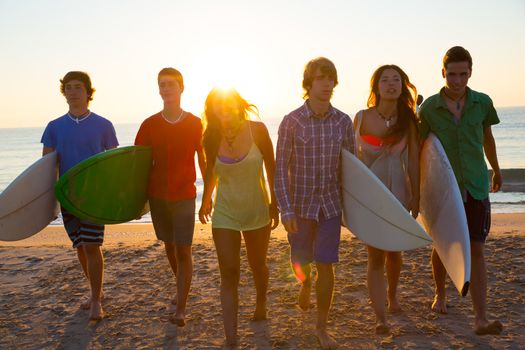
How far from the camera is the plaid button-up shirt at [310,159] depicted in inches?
114

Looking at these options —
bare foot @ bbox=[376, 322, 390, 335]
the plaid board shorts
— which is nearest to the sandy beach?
bare foot @ bbox=[376, 322, 390, 335]

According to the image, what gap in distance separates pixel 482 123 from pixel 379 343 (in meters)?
1.56

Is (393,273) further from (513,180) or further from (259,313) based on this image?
(513,180)

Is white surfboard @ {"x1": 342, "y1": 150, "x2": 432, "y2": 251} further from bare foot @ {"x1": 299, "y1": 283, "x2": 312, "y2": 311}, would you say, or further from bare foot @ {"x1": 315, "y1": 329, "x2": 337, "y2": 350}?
bare foot @ {"x1": 299, "y1": 283, "x2": 312, "y2": 311}

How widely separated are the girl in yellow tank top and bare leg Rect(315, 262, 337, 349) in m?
0.44

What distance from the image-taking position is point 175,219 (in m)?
3.46

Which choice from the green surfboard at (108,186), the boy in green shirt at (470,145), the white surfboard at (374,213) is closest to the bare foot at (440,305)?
the boy in green shirt at (470,145)

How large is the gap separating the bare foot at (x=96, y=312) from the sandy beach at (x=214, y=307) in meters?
0.08

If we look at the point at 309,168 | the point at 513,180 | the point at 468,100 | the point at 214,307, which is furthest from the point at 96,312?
the point at 513,180

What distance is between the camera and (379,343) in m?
3.08

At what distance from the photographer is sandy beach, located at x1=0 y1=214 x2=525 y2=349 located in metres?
3.20

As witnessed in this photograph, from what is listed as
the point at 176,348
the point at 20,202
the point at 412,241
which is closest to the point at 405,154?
the point at 412,241

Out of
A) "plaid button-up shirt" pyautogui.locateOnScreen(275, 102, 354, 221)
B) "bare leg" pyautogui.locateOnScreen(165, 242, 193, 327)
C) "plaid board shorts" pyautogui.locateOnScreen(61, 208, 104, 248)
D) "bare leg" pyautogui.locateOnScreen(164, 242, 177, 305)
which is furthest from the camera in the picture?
"bare leg" pyautogui.locateOnScreen(164, 242, 177, 305)

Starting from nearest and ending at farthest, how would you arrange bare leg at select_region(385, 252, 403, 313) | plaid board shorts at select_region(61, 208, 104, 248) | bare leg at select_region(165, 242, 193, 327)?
1. bare leg at select_region(385, 252, 403, 313)
2. bare leg at select_region(165, 242, 193, 327)
3. plaid board shorts at select_region(61, 208, 104, 248)
